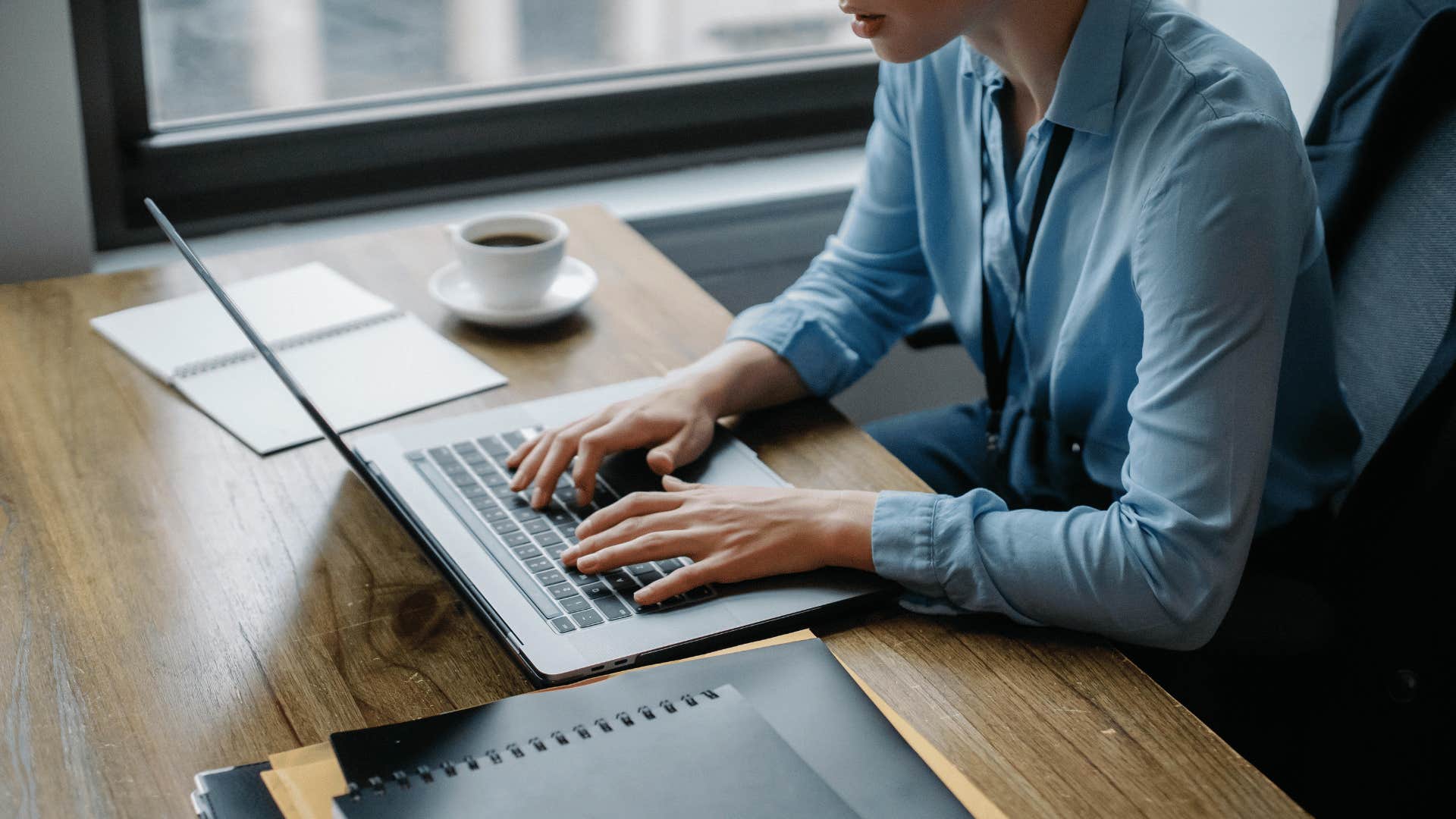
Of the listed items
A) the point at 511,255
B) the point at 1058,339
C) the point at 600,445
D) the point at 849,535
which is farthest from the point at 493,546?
the point at 1058,339

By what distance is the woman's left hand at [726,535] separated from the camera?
866 millimetres

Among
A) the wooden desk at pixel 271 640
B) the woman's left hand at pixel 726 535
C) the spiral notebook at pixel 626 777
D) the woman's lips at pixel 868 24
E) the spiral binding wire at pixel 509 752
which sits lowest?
the wooden desk at pixel 271 640

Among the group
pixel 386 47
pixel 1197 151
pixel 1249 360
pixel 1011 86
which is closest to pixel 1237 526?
pixel 1249 360

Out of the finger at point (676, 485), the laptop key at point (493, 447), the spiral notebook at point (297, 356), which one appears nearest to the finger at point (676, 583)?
the finger at point (676, 485)

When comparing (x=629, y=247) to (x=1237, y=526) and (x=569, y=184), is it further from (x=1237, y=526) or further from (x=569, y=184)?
(x=1237, y=526)

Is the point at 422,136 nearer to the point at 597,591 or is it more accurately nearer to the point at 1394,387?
the point at 597,591

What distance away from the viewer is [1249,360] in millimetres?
857

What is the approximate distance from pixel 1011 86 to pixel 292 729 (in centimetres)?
79

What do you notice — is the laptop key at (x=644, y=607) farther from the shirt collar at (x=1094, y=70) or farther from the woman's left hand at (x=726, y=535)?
the shirt collar at (x=1094, y=70)

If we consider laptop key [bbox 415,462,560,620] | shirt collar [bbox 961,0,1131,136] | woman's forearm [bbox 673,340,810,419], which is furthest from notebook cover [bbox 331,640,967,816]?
shirt collar [bbox 961,0,1131,136]

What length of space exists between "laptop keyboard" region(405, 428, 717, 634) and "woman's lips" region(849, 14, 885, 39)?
39cm

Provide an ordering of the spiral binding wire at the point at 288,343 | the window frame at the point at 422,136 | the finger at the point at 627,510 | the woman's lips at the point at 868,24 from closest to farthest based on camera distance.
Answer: the finger at the point at 627,510, the woman's lips at the point at 868,24, the spiral binding wire at the point at 288,343, the window frame at the point at 422,136

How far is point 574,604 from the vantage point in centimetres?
84

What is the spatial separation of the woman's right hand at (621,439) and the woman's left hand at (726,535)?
0.22ft
